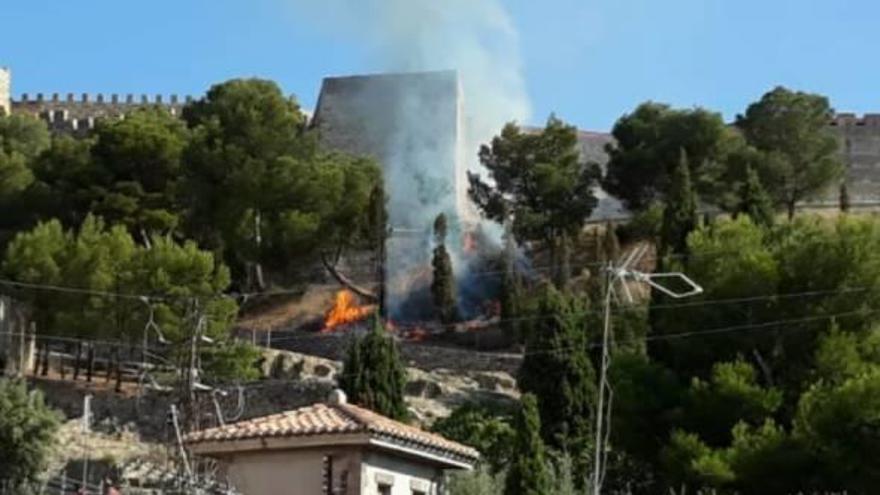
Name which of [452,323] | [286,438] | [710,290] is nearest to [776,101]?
[452,323]

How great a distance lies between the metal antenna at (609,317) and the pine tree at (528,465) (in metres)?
0.96

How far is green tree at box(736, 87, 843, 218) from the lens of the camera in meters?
62.8

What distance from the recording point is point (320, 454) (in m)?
21.8

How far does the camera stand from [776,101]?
218 ft

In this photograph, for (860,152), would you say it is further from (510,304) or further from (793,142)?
(510,304)

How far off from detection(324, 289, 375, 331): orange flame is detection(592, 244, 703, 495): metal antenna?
759 cm

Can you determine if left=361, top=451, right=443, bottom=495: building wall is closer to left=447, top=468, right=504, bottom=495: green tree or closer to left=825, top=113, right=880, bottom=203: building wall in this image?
left=447, top=468, right=504, bottom=495: green tree

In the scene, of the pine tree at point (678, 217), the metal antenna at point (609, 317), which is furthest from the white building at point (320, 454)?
the pine tree at point (678, 217)

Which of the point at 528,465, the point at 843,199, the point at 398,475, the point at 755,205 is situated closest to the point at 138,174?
the point at 755,205

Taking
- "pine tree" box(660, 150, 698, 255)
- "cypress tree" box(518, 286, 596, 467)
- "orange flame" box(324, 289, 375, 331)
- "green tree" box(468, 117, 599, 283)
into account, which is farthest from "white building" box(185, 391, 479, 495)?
"green tree" box(468, 117, 599, 283)

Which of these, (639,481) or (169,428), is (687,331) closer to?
(639,481)

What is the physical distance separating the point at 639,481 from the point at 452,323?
2013cm

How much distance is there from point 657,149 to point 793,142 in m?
4.75

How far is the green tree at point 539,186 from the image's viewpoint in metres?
61.7
